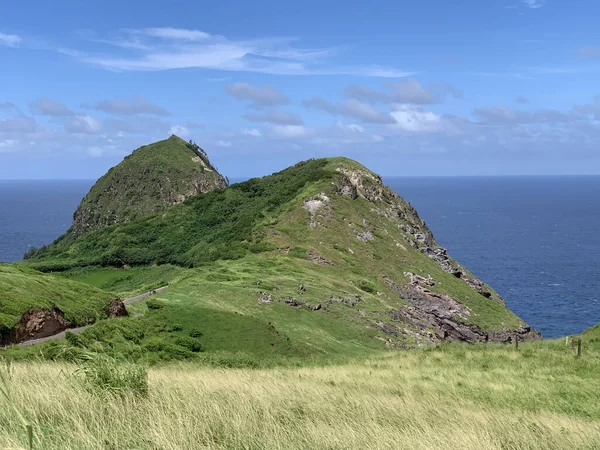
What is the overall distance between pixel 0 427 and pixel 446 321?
6291cm

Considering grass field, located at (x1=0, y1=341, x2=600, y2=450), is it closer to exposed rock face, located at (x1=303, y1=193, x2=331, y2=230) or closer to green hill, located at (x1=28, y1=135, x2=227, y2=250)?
exposed rock face, located at (x1=303, y1=193, x2=331, y2=230)

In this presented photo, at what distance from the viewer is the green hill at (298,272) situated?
39.7 m

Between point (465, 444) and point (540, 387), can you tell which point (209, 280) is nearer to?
point (540, 387)

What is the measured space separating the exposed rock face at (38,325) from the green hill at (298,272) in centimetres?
296

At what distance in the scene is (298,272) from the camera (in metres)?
64.3

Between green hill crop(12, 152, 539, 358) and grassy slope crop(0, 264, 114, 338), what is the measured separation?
3269mm

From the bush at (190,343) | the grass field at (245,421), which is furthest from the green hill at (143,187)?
the grass field at (245,421)

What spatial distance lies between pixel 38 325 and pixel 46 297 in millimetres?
3790

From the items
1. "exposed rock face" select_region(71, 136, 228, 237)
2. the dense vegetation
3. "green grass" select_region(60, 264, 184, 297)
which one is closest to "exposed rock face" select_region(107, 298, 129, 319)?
the dense vegetation

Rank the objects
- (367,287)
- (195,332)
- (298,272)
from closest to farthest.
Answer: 1. (195,332)
2. (298,272)
3. (367,287)

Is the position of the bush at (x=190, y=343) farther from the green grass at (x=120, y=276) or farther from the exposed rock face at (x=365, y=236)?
the exposed rock face at (x=365, y=236)

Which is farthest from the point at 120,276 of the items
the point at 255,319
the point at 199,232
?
the point at 255,319

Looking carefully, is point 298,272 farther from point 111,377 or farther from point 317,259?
point 111,377

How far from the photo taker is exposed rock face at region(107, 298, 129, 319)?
3750 centimetres
